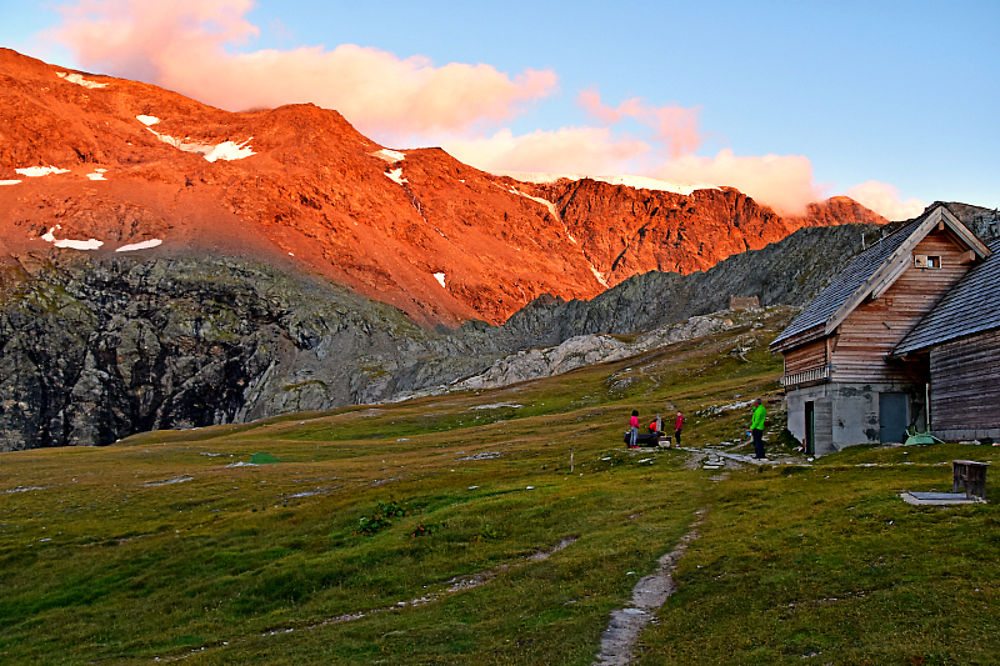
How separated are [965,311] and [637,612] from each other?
2803 centimetres

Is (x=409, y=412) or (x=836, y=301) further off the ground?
(x=836, y=301)

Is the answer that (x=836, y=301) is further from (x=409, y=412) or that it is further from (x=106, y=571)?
(x=409, y=412)

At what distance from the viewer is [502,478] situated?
46469mm

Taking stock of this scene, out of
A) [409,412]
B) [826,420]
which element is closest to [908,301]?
[826,420]

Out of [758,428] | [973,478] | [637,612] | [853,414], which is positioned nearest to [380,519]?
[637,612]

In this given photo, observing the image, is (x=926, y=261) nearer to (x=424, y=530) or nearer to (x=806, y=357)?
(x=806, y=357)

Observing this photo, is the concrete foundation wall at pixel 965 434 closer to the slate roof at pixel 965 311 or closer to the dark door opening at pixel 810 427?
the slate roof at pixel 965 311

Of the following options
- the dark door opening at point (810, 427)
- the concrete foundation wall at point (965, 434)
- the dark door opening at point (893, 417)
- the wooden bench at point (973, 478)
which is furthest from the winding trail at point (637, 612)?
the dark door opening at point (893, 417)

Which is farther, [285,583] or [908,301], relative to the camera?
[908,301]

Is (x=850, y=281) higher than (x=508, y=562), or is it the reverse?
(x=850, y=281)

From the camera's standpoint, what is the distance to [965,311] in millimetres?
37219

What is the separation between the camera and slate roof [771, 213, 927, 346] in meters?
42.4

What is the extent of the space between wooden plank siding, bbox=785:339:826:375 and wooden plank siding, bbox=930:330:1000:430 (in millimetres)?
5903

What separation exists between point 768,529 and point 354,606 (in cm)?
1333
